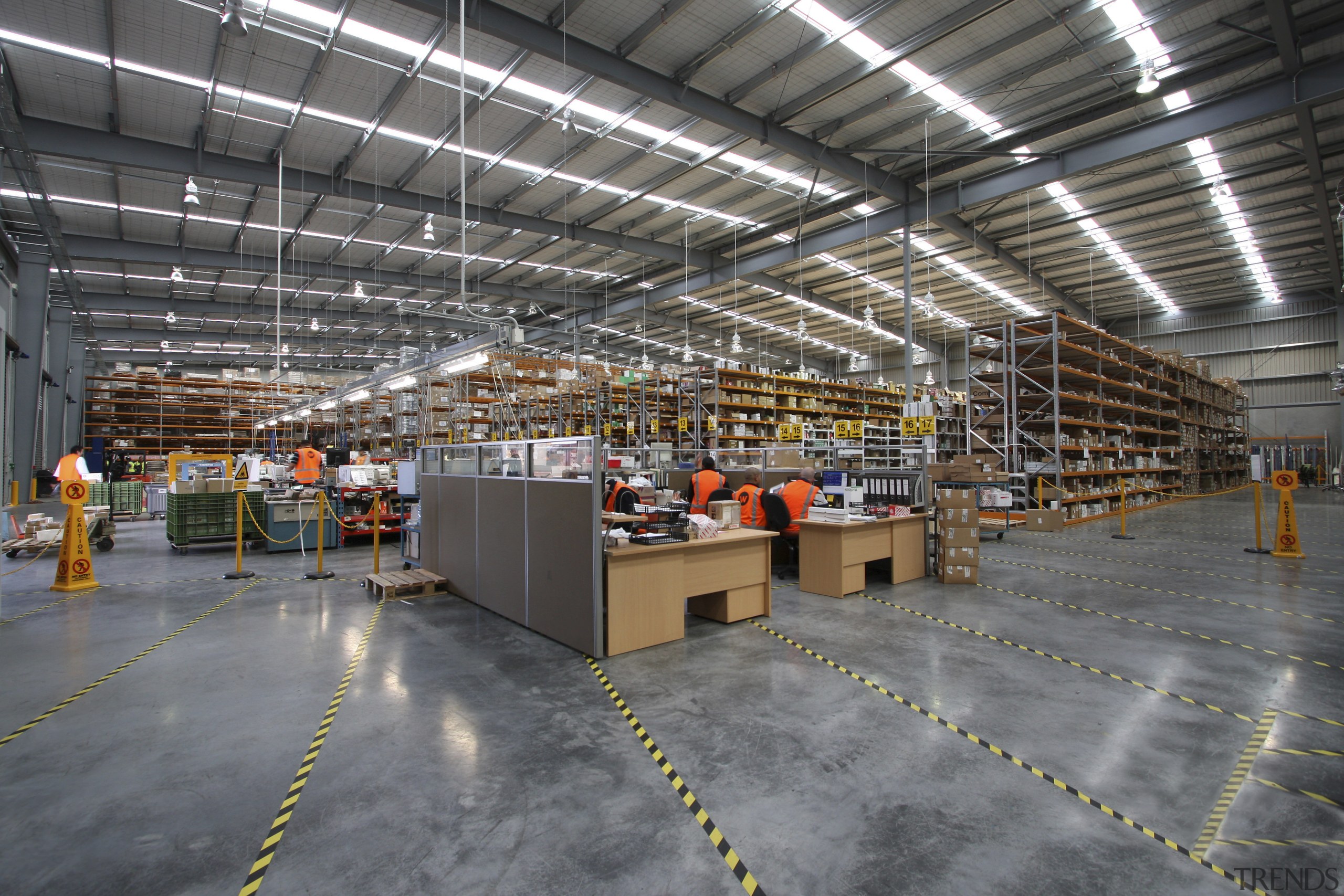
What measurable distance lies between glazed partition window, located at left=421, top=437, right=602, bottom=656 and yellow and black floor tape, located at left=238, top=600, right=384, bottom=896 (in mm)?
1532

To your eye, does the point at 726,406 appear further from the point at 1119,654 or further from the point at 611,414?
the point at 1119,654

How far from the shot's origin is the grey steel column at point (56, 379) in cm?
1719

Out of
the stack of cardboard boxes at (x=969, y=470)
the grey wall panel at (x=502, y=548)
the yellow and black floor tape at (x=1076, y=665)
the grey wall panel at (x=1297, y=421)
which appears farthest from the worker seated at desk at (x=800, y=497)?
the grey wall panel at (x=1297, y=421)

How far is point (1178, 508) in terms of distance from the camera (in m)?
16.9

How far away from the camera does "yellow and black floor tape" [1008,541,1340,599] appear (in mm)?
6914

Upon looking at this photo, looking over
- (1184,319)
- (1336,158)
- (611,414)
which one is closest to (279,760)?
(611,414)

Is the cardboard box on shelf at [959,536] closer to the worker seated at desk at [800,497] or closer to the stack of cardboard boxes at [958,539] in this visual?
the stack of cardboard boxes at [958,539]

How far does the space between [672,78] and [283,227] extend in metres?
9.40

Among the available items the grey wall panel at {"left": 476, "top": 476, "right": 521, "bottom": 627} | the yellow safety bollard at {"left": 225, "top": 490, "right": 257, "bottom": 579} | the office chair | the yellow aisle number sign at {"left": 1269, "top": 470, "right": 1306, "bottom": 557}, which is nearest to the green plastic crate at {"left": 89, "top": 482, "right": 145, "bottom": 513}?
the yellow safety bollard at {"left": 225, "top": 490, "right": 257, "bottom": 579}

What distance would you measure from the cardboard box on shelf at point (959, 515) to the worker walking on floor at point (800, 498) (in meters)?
Result: 1.49

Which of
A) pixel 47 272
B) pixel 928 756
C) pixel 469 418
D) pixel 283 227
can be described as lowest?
pixel 928 756

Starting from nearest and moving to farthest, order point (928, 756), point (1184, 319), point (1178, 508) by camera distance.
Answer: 1. point (928, 756)
2. point (1178, 508)
3. point (1184, 319)

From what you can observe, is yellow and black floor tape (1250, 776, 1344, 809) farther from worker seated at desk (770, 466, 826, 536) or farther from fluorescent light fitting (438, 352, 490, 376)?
fluorescent light fitting (438, 352, 490, 376)

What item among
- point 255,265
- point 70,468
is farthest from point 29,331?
point 70,468
